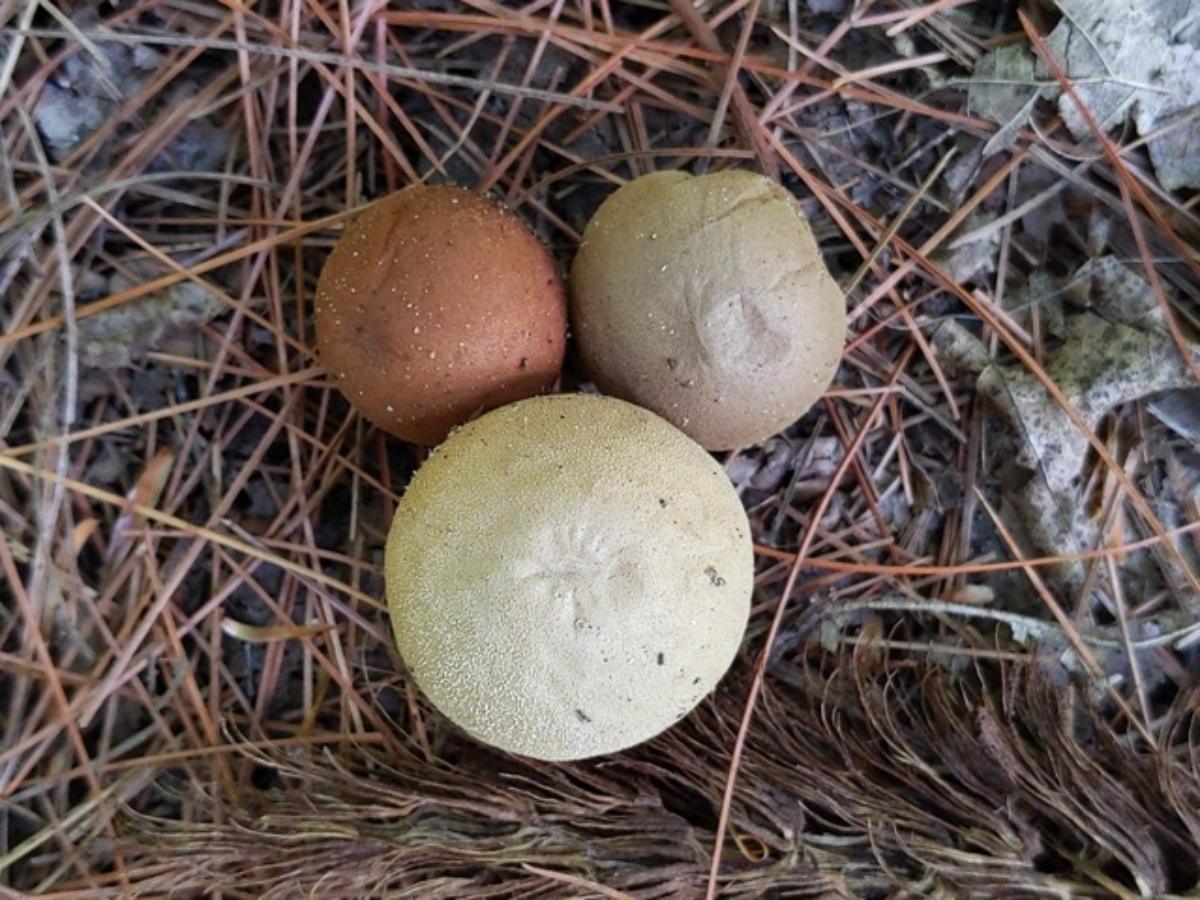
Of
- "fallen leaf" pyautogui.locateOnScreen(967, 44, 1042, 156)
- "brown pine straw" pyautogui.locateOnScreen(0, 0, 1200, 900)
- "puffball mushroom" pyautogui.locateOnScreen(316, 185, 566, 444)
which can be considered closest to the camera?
→ "puffball mushroom" pyautogui.locateOnScreen(316, 185, 566, 444)

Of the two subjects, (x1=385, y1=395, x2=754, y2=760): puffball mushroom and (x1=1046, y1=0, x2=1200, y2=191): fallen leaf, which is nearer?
(x1=385, y1=395, x2=754, y2=760): puffball mushroom

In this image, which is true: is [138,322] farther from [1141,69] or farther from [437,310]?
[1141,69]

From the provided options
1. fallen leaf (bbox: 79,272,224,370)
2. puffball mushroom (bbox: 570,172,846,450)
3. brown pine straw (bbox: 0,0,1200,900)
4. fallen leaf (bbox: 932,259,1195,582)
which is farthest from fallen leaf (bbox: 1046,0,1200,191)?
fallen leaf (bbox: 79,272,224,370)

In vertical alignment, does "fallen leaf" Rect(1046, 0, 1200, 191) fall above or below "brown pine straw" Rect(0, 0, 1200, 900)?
above

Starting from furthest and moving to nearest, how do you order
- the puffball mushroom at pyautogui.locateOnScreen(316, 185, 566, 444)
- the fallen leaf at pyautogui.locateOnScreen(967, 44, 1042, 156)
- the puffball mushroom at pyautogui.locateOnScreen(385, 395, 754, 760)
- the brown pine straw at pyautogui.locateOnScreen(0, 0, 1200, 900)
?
the fallen leaf at pyautogui.locateOnScreen(967, 44, 1042, 156), the brown pine straw at pyautogui.locateOnScreen(0, 0, 1200, 900), the puffball mushroom at pyautogui.locateOnScreen(316, 185, 566, 444), the puffball mushroom at pyautogui.locateOnScreen(385, 395, 754, 760)

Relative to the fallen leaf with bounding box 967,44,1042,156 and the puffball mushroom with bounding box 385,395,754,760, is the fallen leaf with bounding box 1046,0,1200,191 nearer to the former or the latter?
the fallen leaf with bounding box 967,44,1042,156

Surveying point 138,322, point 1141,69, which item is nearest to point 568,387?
point 138,322
